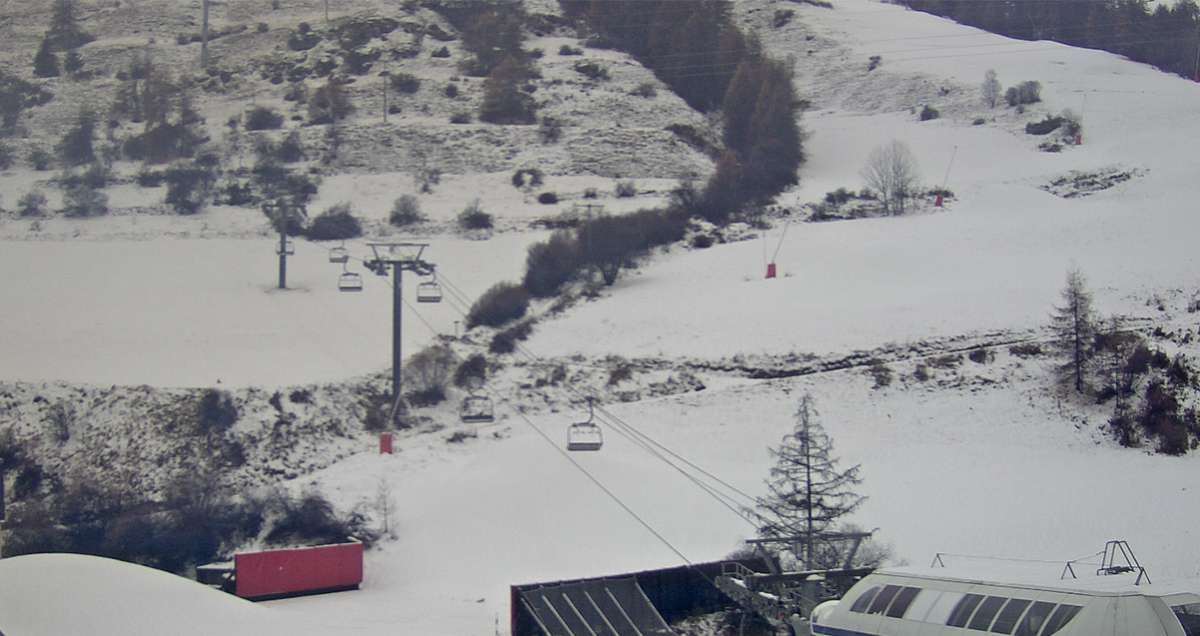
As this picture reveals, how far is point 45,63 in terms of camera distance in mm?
104000

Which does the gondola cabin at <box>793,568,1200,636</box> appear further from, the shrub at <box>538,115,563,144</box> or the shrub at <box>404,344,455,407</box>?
the shrub at <box>538,115,563,144</box>

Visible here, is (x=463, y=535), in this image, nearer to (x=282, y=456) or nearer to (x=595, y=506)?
(x=595, y=506)

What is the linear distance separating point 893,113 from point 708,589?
67.2 meters

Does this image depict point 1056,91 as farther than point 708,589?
Yes

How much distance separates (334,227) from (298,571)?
132 ft

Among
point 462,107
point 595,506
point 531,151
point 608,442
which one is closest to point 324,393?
point 608,442

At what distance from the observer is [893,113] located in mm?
95500

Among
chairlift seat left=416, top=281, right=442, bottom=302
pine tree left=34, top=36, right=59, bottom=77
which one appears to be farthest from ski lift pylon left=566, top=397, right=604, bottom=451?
pine tree left=34, top=36, right=59, bottom=77

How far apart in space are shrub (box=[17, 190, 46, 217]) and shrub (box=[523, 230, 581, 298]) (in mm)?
28886

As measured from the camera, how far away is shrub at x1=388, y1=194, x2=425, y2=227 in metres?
77.4

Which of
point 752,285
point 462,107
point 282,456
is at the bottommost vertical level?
point 282,456

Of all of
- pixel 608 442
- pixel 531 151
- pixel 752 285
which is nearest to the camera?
pixel 608 442

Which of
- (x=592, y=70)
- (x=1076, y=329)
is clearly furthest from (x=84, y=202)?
(x=1076, y=329)

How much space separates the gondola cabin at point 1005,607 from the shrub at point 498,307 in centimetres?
3823
